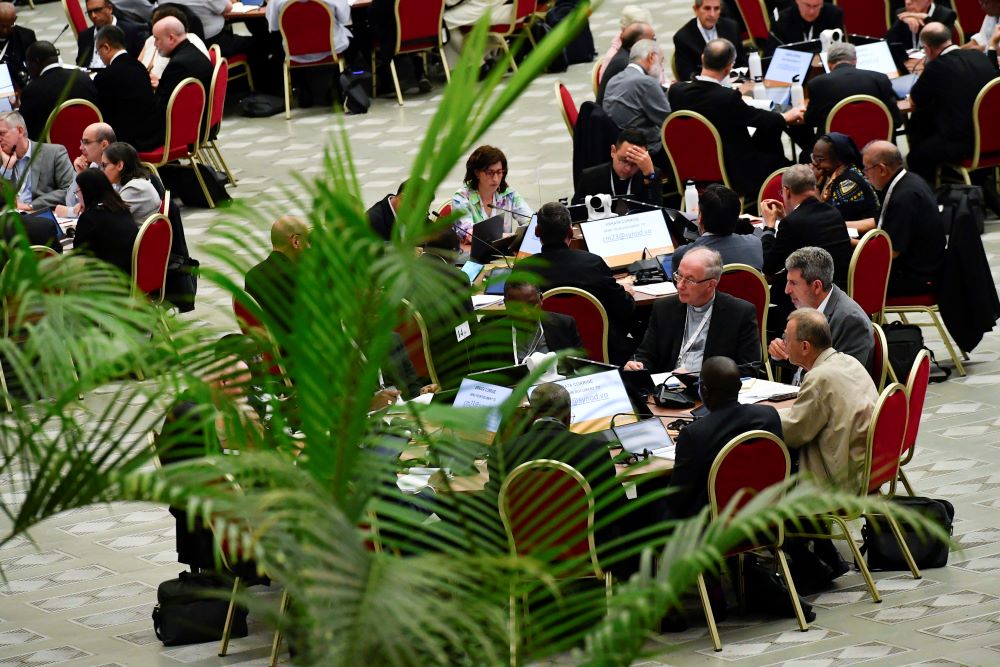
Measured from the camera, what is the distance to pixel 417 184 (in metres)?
2.26

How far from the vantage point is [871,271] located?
7.67 m

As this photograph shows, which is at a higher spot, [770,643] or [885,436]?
[885,436]

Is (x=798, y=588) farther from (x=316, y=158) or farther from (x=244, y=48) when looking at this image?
(x=244, y=48)

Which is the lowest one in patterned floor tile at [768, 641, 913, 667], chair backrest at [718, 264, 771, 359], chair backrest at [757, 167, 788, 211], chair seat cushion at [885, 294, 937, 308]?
patterned floor tile at [768, 641, 913, 667]

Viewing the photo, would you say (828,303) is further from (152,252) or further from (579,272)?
(152,252)

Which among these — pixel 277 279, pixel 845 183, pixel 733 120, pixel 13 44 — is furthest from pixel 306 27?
pixel 277 279

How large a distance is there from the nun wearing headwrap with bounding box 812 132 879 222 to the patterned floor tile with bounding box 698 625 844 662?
3.29 meters

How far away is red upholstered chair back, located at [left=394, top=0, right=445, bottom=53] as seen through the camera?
1289 centimetres

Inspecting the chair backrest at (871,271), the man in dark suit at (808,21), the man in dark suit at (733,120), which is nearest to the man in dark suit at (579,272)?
the chair backrest at (871,271)

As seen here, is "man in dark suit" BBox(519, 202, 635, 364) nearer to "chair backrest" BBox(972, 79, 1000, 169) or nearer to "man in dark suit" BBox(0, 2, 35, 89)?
"chair backrest" BBox(972, 79, 1000, 169)

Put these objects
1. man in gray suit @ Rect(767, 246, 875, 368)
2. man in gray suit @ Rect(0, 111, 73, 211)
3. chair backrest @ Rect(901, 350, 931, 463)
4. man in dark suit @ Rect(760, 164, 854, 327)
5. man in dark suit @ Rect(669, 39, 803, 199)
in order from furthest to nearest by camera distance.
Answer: man in dark suit @ Rect(669, 39, 803, 199) < man in gray suit @ Rect(0, 111, 73, 211) < man in dark suit @ Rect(760, 164, 854, 327) < man in gray suit @ Rect(767, 246, 875, 368) < chair backrest @ Rect(901, 350, 931, 463)

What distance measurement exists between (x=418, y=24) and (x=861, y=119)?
454cm

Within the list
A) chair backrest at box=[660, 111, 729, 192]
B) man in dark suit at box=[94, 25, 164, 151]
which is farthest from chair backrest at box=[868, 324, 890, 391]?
man in dark suit at box=[94, 25, 164, 151]

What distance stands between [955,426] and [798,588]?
1.84 metres
